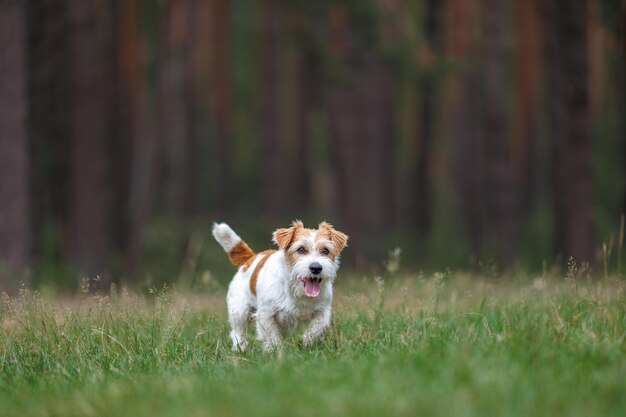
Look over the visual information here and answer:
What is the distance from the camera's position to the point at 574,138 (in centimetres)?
1429

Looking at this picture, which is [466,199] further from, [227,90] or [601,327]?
[601,327]

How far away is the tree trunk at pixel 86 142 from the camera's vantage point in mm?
15680

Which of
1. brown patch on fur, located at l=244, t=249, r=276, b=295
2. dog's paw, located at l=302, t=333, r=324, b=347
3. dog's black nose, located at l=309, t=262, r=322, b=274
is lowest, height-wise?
dog's paw, located at l=302, t=333, r=324, b=347

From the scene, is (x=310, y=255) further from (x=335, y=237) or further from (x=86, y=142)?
(x=86, y=142)

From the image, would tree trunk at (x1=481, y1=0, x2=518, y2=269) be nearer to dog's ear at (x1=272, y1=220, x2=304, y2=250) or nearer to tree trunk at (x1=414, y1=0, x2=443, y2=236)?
tree trunk at (x1=414, y1=0, x2=443, y2=236)

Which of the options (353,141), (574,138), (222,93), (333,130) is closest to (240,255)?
(574,138)

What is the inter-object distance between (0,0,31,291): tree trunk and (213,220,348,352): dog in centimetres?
614

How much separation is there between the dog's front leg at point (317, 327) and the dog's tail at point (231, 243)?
129cm

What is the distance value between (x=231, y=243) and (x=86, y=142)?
8307mm

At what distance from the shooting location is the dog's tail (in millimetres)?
7984

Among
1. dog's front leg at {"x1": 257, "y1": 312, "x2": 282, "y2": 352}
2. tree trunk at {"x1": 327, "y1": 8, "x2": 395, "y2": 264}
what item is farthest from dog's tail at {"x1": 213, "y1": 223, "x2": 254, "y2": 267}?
tree trunk at {"x1": 327, "y1": 8, "x2": 395, "y2": 264}

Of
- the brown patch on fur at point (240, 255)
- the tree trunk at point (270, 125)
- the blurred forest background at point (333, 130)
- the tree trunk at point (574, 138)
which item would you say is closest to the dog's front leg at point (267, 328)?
the brown patch on fur at point (240, 255)

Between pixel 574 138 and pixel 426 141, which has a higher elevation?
pixel 574 138

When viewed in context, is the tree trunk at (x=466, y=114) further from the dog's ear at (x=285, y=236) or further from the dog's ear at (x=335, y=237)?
the dog's ear at (x=285, y=236)
